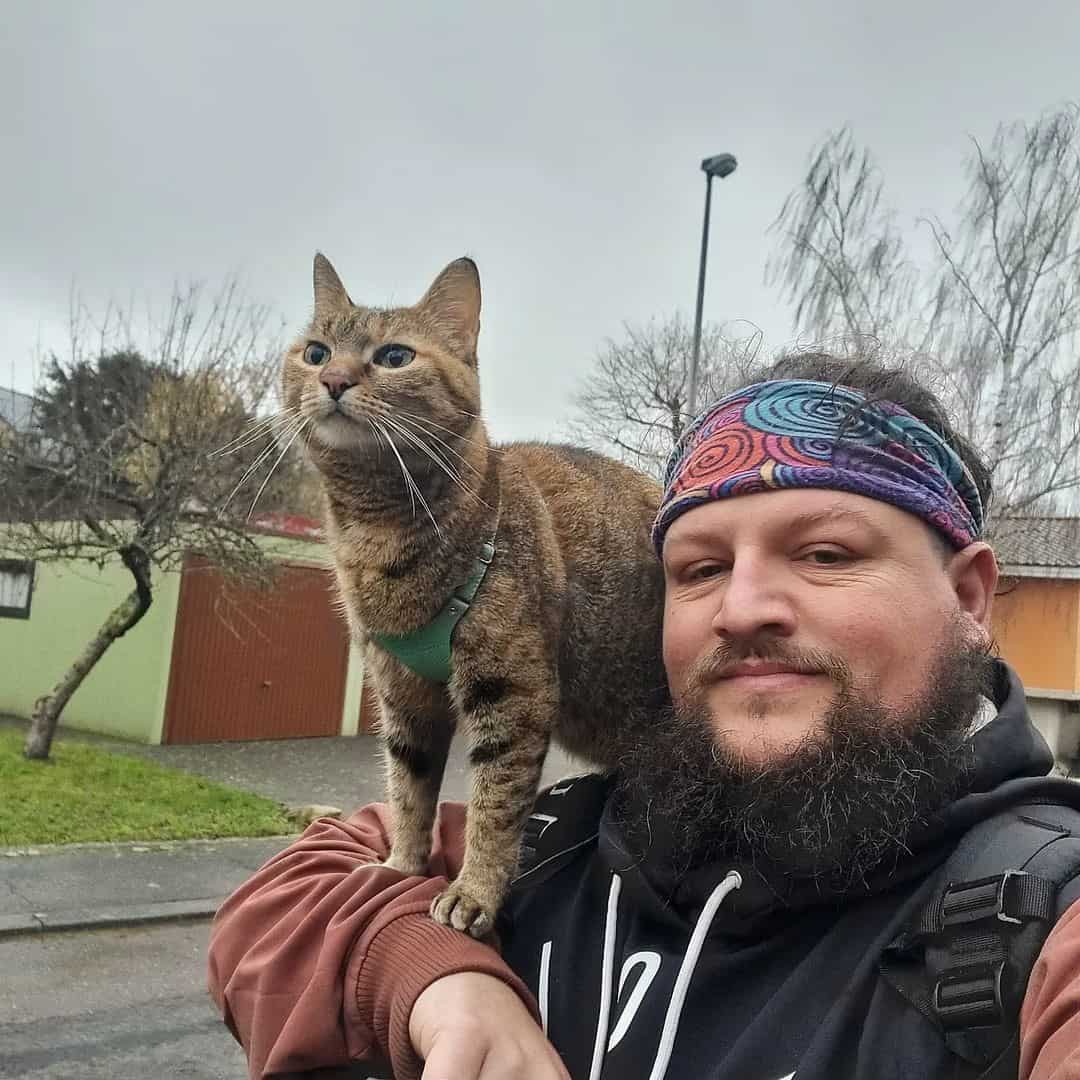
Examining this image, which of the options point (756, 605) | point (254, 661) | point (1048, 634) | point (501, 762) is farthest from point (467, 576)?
point (1048, 634)

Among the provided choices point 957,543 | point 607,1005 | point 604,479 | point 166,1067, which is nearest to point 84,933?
point 166,1067

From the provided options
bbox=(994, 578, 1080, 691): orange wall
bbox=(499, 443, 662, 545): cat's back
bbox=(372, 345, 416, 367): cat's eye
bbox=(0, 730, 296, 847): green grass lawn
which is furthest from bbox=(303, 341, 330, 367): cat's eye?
bbox=(994, 578, 1080, 691): orange wall

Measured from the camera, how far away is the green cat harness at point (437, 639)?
6.70 ft

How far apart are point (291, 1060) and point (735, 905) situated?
2.39 feet

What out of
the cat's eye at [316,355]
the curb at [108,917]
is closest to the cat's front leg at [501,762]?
the cat's eye at [316,355]

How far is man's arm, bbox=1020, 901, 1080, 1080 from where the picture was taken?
0.94 m

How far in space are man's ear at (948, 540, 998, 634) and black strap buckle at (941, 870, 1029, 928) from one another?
57 centimetres

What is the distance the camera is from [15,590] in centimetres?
1630

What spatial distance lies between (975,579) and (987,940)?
69 centimetres

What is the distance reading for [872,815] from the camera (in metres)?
1.38

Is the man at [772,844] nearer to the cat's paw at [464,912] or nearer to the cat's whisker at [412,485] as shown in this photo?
the cat's paw at [464,912]

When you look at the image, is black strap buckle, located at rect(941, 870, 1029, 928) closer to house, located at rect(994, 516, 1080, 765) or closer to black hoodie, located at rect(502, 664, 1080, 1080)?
black hoodie, located at rect(502, 664, 1080, 1080)

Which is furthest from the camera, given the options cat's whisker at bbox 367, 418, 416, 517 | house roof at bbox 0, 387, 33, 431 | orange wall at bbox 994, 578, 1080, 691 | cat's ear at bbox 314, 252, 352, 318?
orange wall at bbox 994, 578, 1080, 691

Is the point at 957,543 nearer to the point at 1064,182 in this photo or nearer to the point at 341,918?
the point at 341,918
